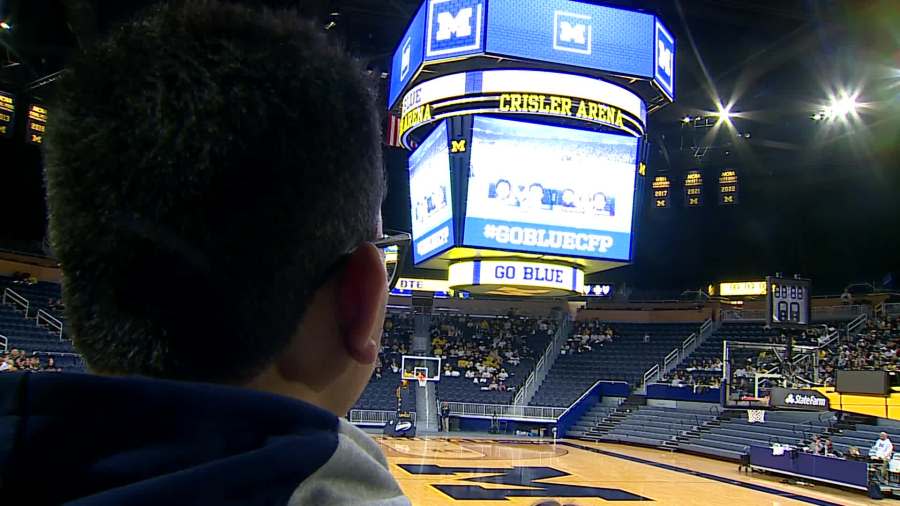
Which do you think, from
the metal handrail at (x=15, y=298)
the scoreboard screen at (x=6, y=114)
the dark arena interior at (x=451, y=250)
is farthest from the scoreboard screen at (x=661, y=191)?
the metal handrail at (x=15, y=298)

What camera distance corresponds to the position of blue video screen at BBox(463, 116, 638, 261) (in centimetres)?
1145

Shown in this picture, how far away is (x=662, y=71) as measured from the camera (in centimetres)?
1181

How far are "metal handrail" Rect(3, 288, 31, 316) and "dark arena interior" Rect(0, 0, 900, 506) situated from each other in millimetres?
136

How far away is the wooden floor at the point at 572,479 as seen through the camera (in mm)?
11641

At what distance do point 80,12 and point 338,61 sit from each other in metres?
15.6

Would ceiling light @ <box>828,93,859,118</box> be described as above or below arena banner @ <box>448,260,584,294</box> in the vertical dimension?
above

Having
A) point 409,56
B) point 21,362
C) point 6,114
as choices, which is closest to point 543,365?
point 409,56

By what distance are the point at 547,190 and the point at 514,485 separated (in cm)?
527

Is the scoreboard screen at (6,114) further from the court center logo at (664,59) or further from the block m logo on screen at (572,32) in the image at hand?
the court center logo at (664,59)

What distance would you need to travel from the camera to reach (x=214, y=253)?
2.35 feet

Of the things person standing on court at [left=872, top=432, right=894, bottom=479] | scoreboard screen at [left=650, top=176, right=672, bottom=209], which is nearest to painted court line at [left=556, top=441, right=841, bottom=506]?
person standing on court at [left=872, top=432, right=894, bottom=479]

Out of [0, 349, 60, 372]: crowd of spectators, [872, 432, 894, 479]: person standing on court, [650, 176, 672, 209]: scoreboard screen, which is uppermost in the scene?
[650, 176, 672, 209]: scoreboard screen

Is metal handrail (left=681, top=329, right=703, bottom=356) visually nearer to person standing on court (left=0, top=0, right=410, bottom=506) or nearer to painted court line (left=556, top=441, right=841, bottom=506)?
painted court line (left=556, top=441, right=841, bottom=506)

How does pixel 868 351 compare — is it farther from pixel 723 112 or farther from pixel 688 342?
pixel 723 112
